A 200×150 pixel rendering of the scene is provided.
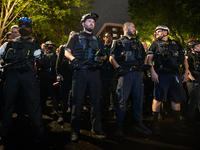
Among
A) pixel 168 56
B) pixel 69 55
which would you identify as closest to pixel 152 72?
pixel 168 56

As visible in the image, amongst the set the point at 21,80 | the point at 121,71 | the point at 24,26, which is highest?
the point at 24,26

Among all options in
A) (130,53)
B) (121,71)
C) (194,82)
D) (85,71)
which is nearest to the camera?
(85,71)

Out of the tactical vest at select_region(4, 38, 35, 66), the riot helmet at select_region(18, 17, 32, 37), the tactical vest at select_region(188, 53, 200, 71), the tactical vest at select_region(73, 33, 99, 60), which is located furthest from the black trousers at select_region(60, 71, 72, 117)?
the tactical vest at select_region(188, 53, 200, 71)

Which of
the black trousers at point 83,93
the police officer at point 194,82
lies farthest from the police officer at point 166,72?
the black trousers at point 83,93

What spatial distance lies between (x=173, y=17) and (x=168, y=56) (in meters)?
10.9

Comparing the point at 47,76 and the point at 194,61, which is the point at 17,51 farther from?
the point at 194,61

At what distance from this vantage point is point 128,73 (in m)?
3.23

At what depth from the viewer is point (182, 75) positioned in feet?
12.1

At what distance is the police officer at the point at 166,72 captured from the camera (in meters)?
3.38

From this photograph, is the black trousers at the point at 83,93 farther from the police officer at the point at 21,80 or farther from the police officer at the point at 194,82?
the police officer at the point at 194,82

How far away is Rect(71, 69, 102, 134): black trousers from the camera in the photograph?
2.92 metres

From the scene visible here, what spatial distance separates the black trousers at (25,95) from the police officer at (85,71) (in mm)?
696

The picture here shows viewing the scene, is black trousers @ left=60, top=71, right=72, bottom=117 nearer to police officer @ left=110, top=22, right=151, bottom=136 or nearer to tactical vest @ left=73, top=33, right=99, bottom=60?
tactical vest @ left=73, top=33, right=99, bottom=60

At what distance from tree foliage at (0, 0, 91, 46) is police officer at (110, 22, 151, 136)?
31.0 ft
